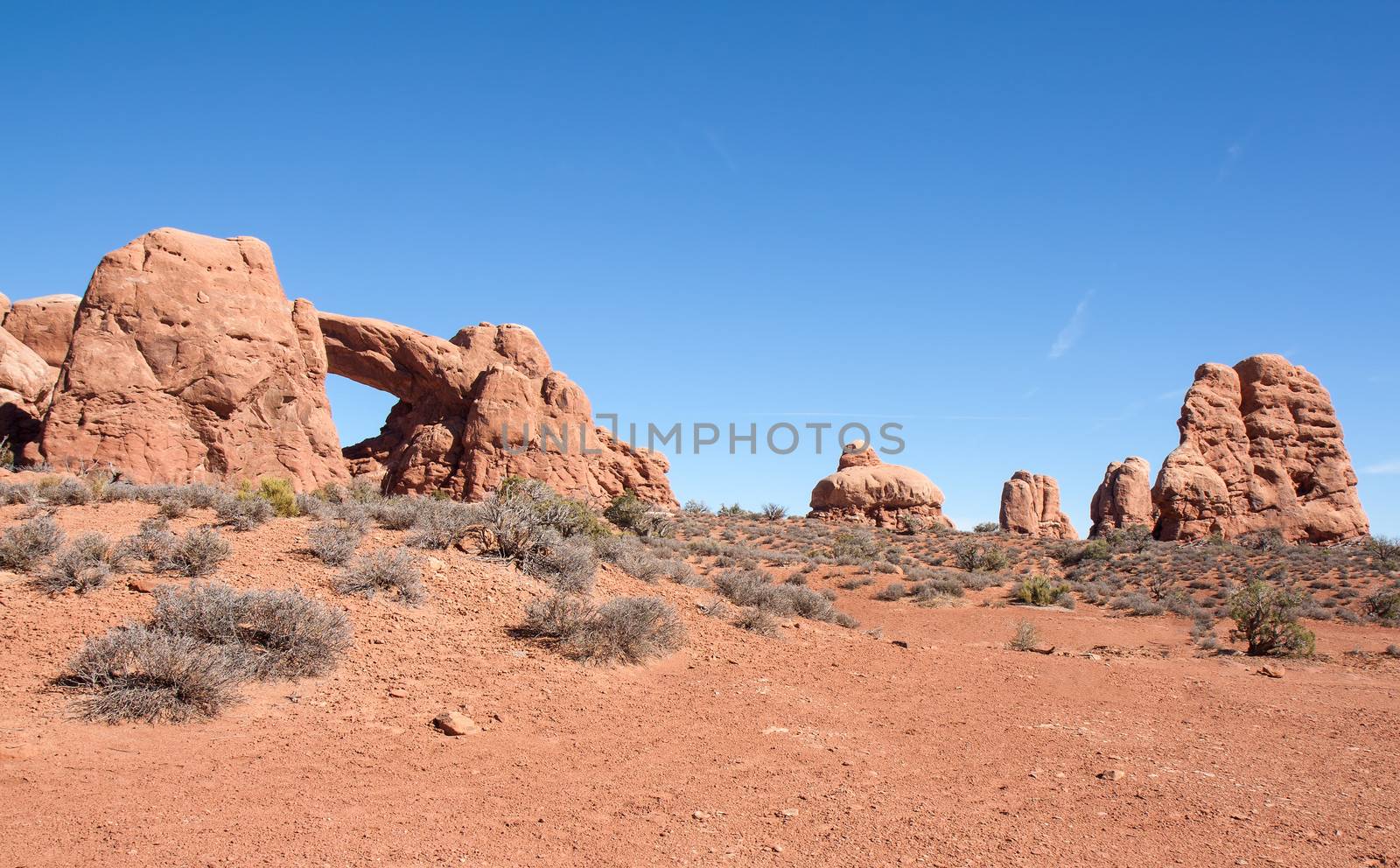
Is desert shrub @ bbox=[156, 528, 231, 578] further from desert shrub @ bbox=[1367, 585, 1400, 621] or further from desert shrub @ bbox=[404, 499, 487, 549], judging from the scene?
desert shrub @ bbox=[1367, 585, 1400, 621]

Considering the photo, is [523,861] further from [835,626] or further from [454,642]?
[835,626]

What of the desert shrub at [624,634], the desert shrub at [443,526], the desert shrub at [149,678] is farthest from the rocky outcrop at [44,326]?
the desert shrub at [624,634]

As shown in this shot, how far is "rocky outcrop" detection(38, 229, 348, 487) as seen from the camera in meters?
15.4

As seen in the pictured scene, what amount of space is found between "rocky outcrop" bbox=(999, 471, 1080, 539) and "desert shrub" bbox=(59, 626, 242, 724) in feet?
133

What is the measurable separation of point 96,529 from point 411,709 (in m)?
5.55

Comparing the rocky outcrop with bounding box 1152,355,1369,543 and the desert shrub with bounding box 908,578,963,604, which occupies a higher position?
the rocky outcrop with bounding box 1152,355,1369,543

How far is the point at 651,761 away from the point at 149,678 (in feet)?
11.4

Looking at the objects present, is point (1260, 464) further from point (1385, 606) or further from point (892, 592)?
point (892, 592)

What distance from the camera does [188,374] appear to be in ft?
53.3

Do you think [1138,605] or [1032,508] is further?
[1032,508]

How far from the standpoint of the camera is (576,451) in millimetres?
25281

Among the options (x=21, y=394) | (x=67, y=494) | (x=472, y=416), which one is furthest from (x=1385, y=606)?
(x=21, y=394)

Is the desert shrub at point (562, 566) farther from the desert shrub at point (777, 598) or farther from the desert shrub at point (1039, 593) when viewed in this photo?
the desert shrub at point (1039, 593)

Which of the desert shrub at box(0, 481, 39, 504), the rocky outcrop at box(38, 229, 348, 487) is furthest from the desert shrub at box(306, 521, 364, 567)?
the rocky outcrop at box(38, 229, 348, 487)
